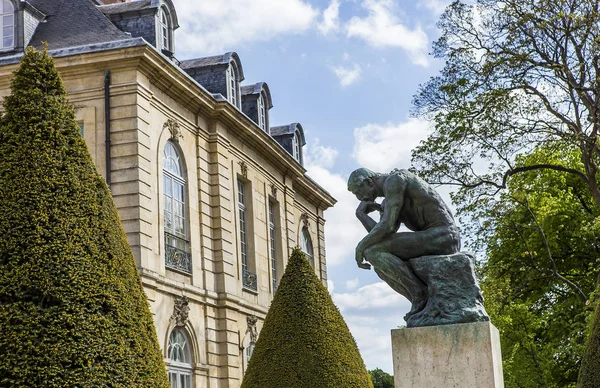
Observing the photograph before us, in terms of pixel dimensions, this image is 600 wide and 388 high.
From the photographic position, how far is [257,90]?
32.0 metres

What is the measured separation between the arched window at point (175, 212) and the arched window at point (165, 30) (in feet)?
10.1

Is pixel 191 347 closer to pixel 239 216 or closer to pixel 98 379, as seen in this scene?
pixel 239 216

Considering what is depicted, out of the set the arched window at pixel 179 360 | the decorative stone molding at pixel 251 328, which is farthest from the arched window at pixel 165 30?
the decorative stone molding at pixel 251 328

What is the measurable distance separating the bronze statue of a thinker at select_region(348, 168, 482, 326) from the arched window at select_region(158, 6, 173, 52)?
54.5 feet

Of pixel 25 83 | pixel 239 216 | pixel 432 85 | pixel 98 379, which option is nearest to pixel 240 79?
pixel 239 216

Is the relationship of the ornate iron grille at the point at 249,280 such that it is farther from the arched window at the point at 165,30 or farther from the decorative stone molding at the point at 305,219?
the decorative stone molding at the point at 305,219

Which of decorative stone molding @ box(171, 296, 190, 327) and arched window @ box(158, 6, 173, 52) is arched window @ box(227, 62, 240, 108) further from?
decorative stone molding @ box(171, 296, 190, 327)

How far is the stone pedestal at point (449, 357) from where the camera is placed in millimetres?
8984

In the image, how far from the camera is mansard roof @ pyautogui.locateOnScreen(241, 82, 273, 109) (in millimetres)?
31866

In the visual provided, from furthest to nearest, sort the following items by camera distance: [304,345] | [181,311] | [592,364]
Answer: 1. [181,311]
2. [304,345]
3. [592,364]

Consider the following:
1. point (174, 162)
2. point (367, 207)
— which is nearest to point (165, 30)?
point (174, 162)

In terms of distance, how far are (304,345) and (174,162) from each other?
34.1 ft

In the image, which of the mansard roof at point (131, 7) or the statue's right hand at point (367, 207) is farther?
the mansard roof at point (131, 7)

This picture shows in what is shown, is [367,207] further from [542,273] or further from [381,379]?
[381,379]
